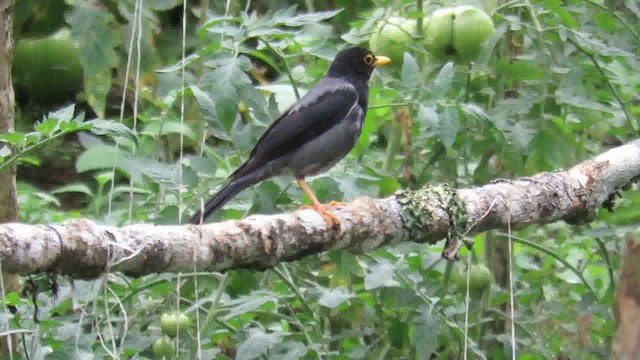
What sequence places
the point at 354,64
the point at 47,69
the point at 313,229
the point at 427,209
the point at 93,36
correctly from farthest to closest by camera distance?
the point at 47,69 → the point at 354,64 → the point at 93,36 → the point at 427,209 → the point at 313,229

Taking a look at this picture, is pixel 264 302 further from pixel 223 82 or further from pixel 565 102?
pixel 565 102

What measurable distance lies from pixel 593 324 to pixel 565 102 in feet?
2.25

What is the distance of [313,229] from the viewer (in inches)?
106

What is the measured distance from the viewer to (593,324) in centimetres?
368

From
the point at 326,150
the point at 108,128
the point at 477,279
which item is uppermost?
the point at 108,128

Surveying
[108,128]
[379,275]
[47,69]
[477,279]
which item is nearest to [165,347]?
[379,275]

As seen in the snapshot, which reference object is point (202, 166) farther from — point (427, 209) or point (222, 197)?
point (427, 209)

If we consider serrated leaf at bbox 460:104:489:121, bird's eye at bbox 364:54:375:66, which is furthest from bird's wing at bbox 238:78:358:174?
serrated leaf at bbox 460:104:489:121

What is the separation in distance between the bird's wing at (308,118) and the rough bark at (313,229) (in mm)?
612

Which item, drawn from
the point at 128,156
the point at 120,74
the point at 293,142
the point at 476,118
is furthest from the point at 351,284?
the point at 120,74

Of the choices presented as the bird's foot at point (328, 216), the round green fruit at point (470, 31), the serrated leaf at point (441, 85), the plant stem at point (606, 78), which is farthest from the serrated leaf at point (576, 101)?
the bird's foot at point (328, 216)

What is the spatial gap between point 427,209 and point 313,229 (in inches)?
16.8

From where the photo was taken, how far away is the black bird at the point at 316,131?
3.44 meters

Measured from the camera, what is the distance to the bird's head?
408 centimetres
